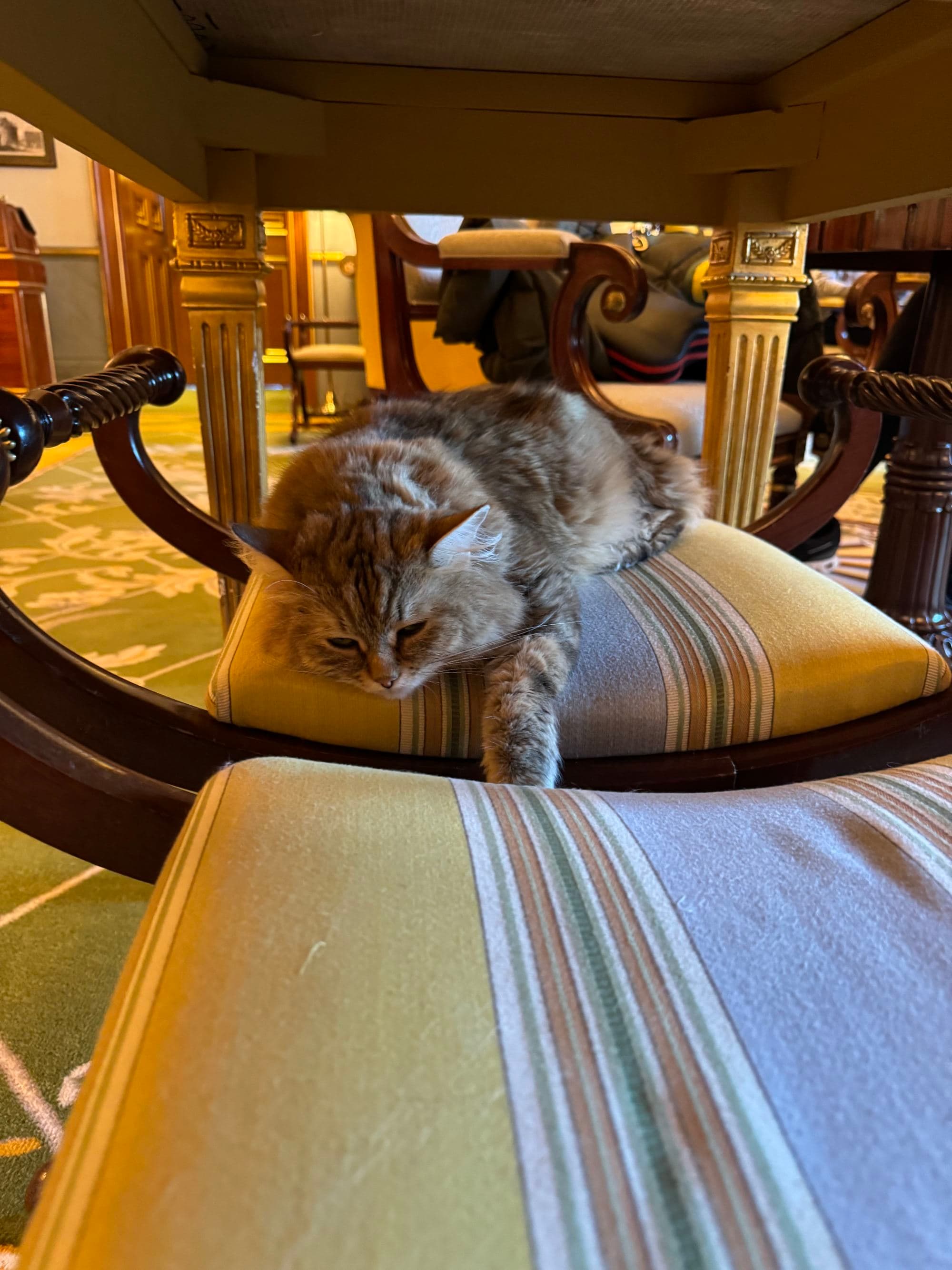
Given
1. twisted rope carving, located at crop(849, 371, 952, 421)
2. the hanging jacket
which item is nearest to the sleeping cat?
twisted rope carving, located at crop(849, 371, 952, 421)

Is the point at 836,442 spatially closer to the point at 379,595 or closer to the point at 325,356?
the point at 379,595

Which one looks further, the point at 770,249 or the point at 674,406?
the point at 674,406

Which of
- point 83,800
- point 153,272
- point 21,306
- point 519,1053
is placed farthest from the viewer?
point 153,272

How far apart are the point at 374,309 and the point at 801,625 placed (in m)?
1.72

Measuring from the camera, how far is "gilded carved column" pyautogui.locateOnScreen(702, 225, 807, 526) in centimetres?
141

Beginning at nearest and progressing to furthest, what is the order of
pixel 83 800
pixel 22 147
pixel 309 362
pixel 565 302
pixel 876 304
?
pixel 83 800 < pixel 565 302 < pixel 876 304 < pixel 309 362 < pixel 22 147

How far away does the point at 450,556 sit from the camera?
2.83ft

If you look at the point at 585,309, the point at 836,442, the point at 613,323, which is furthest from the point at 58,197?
the point at 836,442

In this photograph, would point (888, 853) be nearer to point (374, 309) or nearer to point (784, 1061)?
point (784, 1061)

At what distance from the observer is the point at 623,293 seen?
5.28 feet

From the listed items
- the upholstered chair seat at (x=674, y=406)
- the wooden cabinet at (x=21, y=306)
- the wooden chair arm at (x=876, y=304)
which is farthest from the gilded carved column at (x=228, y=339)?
the wooden cabinet at (x=21, y=306)

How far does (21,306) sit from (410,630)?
556cm

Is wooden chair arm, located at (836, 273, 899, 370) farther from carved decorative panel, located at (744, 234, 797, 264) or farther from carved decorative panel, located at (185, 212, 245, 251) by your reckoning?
carved decorative panel, located at (185, 212, 245, 251)

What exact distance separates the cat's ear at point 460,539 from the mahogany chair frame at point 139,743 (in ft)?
0.68
